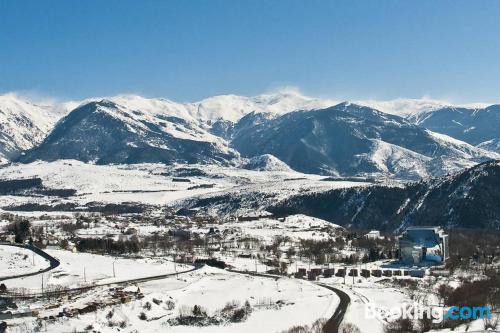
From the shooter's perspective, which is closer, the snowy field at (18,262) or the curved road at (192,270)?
the curved road at (192,270)

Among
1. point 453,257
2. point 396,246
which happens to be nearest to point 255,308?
point 453,257

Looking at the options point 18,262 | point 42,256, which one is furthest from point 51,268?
point 42,256

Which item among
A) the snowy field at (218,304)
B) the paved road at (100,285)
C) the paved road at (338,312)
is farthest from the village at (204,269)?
the paved road at (338,312)

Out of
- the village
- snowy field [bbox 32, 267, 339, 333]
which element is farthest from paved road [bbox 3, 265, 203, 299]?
snowy field [bbox 32, 267, 339, 333]

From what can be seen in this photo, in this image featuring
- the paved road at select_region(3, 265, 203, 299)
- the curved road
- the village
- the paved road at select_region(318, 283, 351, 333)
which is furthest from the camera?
the paved road at select_region(3, 265, 203, 299)

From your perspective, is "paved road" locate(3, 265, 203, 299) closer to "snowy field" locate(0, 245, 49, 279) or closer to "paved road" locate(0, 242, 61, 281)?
"paved road" locate(0, 242, 61, 281)

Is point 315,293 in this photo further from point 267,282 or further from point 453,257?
point 453,257

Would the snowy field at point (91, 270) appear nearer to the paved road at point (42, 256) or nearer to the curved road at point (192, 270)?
the paved road at point (42, 256)
